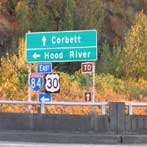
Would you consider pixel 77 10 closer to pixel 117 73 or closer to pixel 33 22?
pixel 33 22

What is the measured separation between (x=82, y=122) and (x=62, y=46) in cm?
353

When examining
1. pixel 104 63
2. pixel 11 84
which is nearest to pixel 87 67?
pixel 11 84

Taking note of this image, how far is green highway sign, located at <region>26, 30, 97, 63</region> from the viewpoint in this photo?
18109 mm

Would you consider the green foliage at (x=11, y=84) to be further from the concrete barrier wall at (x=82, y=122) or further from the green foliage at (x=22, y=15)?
the green foliage at (x=22, y=15)

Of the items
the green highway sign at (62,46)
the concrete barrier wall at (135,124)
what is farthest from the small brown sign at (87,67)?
the concrete barrier wall at (135,124)

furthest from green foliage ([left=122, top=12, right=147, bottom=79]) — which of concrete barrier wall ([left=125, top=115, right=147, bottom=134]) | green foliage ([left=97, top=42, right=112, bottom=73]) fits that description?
concrete barrier wall ([left=125, top=115, right=147, bottom=134])

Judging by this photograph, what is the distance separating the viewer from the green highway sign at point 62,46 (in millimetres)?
18109

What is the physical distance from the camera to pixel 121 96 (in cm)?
3416

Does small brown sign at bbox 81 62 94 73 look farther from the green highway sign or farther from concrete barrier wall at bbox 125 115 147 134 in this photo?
concrete barrier wall at bbox 125 115 147 134

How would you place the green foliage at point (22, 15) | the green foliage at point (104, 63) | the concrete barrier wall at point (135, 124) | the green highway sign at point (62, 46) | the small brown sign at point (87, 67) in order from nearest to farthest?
1. the concrete barrier wall at point (135, 124)
2. the small brown sign at point (87, 67)
3. the green highway sign at point (62, 46)
4. the green foliage at point (104, 63)
5. the green foliage at point (22, 15)

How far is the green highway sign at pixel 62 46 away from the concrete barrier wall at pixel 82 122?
2.85 metres

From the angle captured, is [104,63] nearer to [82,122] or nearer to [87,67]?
[87,67]

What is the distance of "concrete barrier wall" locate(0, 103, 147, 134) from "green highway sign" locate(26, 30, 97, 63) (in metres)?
2.85

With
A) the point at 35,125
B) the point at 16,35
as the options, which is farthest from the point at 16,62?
the point at 16,35
